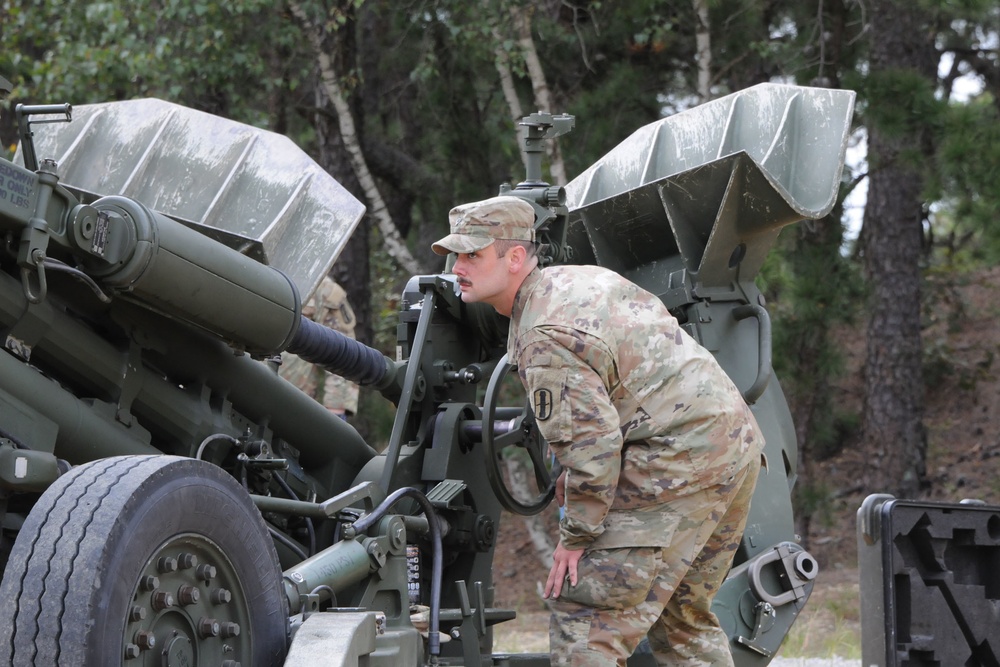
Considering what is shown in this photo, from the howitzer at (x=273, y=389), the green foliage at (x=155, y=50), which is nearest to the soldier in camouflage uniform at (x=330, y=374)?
the howitzer at (x=273, y=389)

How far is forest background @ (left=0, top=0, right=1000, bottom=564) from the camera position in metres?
8.80

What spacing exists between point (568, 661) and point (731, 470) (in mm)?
673

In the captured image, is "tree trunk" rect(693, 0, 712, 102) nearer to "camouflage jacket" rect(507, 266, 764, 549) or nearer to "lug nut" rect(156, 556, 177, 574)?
"camouflage jacket" rect(507, 266, 764, 549)

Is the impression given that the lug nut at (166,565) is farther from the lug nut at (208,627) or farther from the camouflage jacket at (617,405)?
the camouflage jacket at (617,405)

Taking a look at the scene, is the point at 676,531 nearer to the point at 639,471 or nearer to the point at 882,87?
the point at 639,471

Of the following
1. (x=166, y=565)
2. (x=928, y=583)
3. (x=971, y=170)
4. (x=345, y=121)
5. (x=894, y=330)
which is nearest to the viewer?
(x=166, y=565)

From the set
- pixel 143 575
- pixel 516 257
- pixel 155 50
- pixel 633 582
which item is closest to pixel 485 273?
pixel 516 257

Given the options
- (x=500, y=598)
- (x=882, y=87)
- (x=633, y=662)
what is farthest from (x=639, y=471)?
(x=500, y=598)

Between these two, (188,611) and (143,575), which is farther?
(188,611)

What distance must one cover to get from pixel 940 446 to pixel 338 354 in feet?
27.2

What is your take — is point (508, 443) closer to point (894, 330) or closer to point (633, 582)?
point (633, 582)

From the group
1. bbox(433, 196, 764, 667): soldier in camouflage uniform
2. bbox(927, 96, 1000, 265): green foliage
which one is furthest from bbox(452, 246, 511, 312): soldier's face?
bbox(927, 96, 1000, 265): green foliage

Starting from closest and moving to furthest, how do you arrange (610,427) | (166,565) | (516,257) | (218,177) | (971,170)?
(166,565) → (610,427) → (516,257) → (218,177) → (971,170)

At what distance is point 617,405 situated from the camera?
12.2 feet
